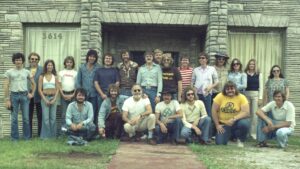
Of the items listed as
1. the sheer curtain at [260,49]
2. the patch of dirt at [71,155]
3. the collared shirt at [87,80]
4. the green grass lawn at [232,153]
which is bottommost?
the green grass lawn at [232,153]

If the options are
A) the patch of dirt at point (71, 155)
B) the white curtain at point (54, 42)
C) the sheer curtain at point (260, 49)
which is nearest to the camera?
the patch of dirt at point (71, 155)

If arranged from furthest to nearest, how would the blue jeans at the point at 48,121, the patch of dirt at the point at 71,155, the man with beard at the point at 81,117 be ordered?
the blue jeans at the point at 48,121 → the man with beard at the point at 81,117 → the patch of dirt at the point at 71,155

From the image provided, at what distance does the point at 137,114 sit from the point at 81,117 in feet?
3.54

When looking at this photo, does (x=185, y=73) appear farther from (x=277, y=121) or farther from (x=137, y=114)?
(x=277, y=121)

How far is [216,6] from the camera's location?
40.1ft

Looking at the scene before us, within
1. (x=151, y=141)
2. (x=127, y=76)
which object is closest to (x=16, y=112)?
(x=127, y=76)

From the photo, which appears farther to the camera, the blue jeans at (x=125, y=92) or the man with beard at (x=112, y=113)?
the blue jeans at (x=125, y=92)

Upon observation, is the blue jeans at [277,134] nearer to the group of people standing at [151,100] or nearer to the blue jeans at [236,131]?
the group of people standing at [151,100]

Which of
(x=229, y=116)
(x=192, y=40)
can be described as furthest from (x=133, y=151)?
(x=192, y=40)

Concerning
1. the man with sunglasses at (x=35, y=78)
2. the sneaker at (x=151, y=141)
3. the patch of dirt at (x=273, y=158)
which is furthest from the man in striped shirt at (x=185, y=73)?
the man with sunglasses at (x=35, y=78)

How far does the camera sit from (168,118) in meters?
9.88

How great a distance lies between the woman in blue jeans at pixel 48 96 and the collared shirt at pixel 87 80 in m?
0.48

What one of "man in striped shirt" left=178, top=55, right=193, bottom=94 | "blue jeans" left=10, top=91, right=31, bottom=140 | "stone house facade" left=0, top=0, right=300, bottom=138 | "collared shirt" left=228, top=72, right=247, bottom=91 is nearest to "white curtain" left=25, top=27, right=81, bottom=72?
"stone house facade" left=0, top=0, right=300, bottom=138

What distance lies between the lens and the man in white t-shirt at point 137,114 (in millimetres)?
9805
